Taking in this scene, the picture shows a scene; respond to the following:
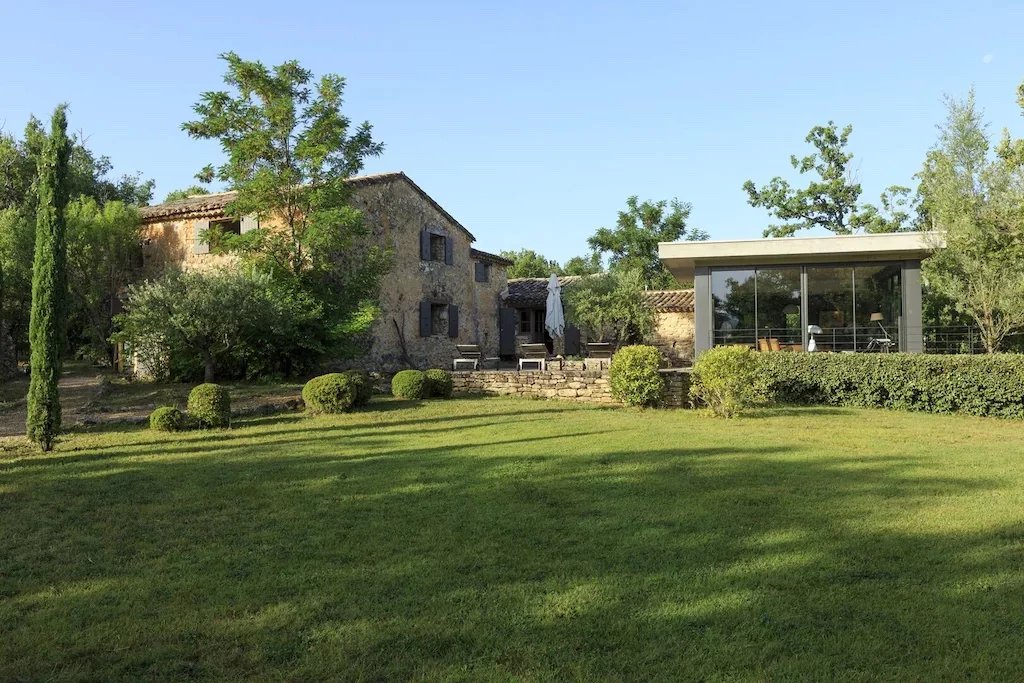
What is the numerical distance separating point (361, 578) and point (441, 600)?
622mm

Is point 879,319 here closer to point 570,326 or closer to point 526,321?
point 570,326

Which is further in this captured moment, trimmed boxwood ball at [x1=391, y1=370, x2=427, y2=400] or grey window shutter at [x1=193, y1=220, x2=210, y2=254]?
grey window shutter at [x1=193, y1=220, x2=210, y2=254]

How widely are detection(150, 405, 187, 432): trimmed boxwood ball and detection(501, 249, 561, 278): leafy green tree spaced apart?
1459 inches

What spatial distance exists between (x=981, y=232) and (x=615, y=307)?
1158 cm

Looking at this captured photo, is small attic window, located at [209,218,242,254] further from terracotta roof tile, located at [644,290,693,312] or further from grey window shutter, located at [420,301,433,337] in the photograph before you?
terracotta roof tile, located at [644,290,693,312]

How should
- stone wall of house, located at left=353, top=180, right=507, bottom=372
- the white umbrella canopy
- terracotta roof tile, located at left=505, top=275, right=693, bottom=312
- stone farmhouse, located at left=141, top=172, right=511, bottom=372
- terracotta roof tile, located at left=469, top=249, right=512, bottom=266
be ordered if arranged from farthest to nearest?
terracotta roof tile, located at left=469, top=249, right=512, bottom=266
terracotta roof tile, located at left=505, top=275, right=693, bottom=312
the white umbrella canopy
stone wall of house, located at left=353, top=180, right=507, bottom=372
stone farmhouse, located at left=141, top=172, right=511, bottom=372

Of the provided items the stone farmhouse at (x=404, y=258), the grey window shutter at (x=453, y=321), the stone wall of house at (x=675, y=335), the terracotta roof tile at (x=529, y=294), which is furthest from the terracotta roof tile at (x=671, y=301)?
the grey window shutter at (x=453, y=321)

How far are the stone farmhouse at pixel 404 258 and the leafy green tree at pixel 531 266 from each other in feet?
68.4

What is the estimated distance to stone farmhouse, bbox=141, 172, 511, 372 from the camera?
67.8 ft

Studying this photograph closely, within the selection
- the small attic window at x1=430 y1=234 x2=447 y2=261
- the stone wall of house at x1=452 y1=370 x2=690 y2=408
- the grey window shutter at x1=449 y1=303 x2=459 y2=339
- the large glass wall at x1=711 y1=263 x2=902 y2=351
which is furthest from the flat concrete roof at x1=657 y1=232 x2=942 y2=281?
the small attic window at x1=430 y1=234 x2=447 y2=261

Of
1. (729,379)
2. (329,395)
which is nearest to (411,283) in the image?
(329,395)

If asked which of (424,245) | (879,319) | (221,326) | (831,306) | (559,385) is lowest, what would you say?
(559,385)

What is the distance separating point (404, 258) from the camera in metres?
22.8

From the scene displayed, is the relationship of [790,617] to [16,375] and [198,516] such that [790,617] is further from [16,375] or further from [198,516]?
[16,375]
